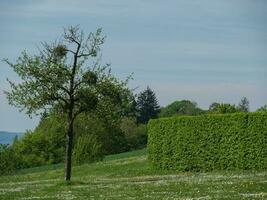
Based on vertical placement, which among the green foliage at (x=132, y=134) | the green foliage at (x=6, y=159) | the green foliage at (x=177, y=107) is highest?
the green foliage at (x=177, y=107)

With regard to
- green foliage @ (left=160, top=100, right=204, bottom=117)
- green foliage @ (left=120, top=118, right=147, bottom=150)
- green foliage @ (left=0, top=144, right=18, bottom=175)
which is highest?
green foliage @ (left=160, top=100, right=204, bottom=117)

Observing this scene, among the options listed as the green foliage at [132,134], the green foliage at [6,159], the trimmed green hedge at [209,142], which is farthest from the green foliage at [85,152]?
the green foliage at [132,134]

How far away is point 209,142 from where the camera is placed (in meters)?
34.8

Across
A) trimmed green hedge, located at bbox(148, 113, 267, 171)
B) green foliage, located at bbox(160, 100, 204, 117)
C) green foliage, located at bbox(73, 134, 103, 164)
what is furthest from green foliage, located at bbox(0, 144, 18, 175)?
green foliage, located at bbox(160, 100, 204, 117)

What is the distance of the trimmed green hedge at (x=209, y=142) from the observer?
32562mm

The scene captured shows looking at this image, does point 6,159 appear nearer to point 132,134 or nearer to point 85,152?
point 85,152

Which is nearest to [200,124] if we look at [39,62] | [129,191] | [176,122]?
[176,122]

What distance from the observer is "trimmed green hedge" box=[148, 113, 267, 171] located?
32562mm

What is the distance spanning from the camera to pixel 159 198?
1809 cm

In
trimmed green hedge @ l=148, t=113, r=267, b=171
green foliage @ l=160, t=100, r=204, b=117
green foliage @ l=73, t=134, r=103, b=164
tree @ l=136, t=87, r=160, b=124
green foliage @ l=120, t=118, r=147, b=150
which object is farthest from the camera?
tree @ l=136, t=87, r=160, b=124

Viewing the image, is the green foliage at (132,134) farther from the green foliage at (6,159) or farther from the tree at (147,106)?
the green foliage at (6,159)

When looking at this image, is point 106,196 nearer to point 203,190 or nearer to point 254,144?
point 203,190

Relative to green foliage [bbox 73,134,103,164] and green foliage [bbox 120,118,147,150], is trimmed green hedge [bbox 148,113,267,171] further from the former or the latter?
green foliage [bbox 120,118,147,150]

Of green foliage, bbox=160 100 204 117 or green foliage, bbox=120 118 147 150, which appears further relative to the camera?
green foliage, bbox=160 100 204 117
